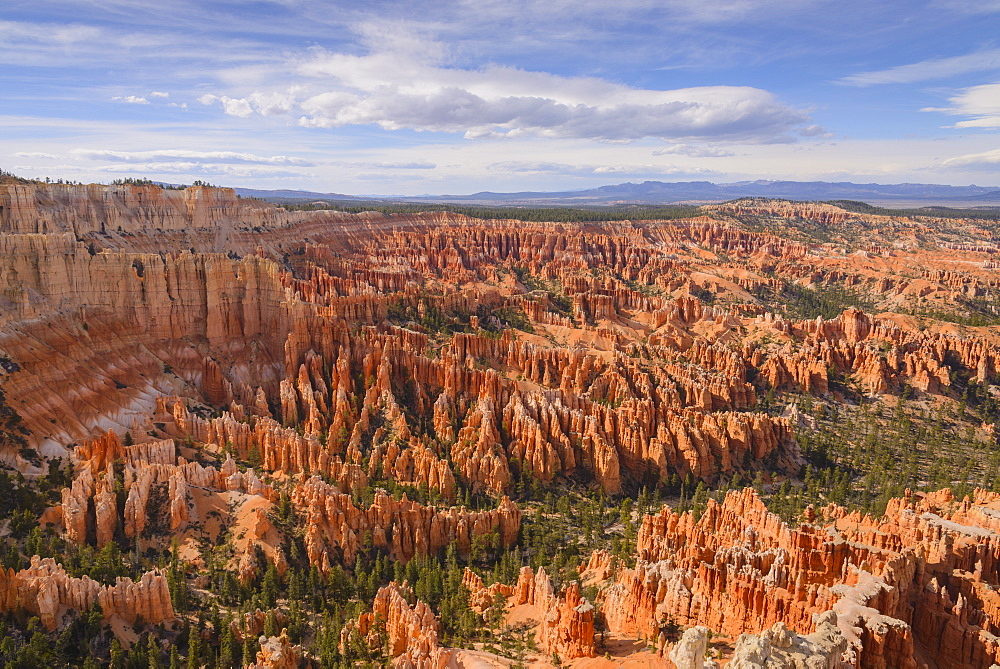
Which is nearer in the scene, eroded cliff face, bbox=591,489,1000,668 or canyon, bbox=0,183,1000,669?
eroded cliff face, bbox=591,489,1000,668

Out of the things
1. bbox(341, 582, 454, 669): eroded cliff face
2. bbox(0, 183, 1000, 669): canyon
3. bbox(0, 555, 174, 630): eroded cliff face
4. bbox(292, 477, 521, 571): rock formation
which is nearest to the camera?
bbox(341, 582, 454, 669): eroded cliff face

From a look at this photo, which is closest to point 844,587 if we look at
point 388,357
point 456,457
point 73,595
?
point 456,457

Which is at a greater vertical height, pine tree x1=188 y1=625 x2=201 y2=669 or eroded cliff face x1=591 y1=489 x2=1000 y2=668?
eroded cliff face x1=591 y1=489 x2=1000 y2=668

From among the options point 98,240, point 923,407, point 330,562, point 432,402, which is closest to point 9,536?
point 330,562

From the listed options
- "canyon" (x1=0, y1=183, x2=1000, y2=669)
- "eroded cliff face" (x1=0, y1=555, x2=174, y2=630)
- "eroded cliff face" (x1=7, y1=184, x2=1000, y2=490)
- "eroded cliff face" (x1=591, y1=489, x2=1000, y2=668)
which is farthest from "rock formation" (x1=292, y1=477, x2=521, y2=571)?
"eroded cliff face" (x1=591, y1=489, x2=1000, y2=668)

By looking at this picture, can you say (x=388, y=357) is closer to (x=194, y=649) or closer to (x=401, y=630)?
(x=401, y=630)

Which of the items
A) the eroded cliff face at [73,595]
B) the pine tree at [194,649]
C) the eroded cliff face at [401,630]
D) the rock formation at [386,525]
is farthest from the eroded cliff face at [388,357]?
the pine tree at [194,649]

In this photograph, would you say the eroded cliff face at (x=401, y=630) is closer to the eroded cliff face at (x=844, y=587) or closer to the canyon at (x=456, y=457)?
the canyon at (x=456, y=457)

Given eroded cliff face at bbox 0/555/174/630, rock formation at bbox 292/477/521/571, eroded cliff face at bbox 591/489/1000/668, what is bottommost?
rock formation at bbox 292/477/521/571

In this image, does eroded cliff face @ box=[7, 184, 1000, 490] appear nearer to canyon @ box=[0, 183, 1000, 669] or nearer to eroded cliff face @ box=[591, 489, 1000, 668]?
canyon @ box=[0, 183, 1000, 669]
